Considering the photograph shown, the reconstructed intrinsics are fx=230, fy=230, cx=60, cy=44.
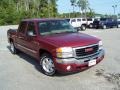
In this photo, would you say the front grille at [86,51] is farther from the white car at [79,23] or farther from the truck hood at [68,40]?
the white car at [79,23]

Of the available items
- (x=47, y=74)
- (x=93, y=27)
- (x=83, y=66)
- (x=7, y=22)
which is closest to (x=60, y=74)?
(x=47, y=74)

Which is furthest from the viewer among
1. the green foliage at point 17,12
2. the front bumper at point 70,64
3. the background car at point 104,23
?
the green foliage at point 17,12

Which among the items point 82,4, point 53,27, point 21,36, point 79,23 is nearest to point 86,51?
point 53,27

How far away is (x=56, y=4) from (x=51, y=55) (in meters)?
71.3

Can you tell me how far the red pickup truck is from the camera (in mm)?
6570

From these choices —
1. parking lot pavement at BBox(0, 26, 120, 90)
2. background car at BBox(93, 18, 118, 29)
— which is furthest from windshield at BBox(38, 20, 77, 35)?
background car at BBox(93, 18, 118, 29)

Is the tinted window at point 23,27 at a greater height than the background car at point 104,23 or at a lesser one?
greater

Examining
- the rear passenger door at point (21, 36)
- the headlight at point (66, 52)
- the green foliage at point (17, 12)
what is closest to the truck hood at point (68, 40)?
the headlight at point (66, 52)

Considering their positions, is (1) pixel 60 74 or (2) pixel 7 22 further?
(2) pixel 7 22

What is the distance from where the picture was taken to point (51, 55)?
22.8 ft

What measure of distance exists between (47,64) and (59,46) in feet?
3.42

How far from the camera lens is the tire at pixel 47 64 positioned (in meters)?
7.14

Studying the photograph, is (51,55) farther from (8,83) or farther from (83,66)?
(8,83)

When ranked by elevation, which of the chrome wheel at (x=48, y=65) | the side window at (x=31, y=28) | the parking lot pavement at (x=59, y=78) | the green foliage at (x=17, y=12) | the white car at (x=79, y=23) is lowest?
the parking lot pavement at (x=59, y=78)
